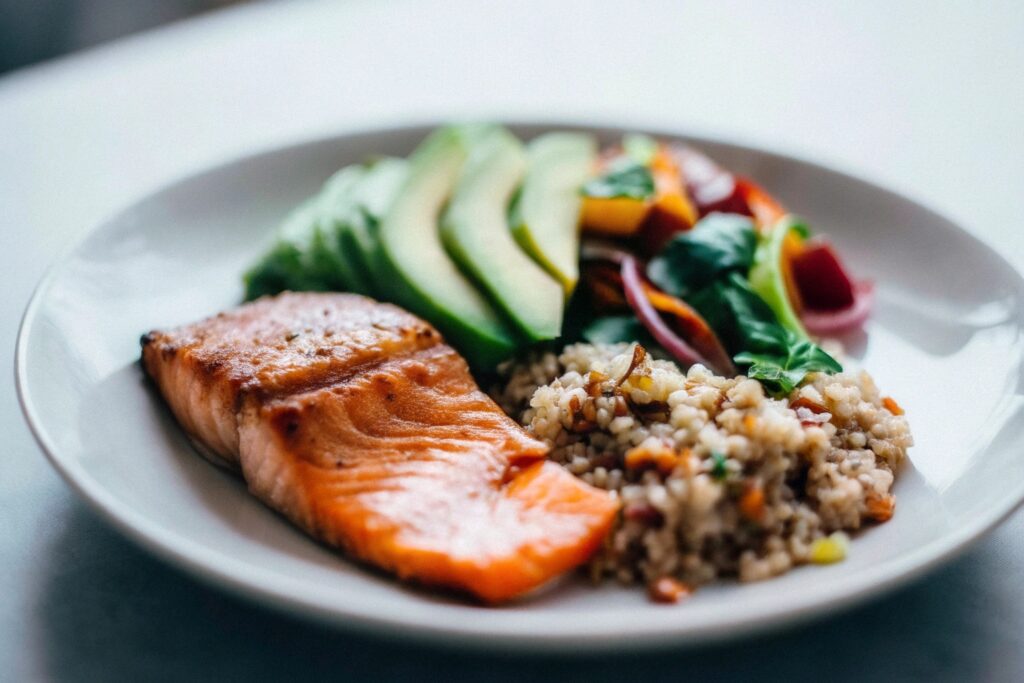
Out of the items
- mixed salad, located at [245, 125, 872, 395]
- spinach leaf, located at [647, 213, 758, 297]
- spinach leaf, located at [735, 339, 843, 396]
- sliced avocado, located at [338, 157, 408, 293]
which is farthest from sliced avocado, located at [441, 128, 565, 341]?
spinach leaf, located at [735, 339, 843, 396]

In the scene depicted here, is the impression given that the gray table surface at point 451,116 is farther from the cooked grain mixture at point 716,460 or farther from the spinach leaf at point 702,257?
the spinach leaf at point 702,257

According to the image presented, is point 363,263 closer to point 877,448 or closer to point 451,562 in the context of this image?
point 451,562

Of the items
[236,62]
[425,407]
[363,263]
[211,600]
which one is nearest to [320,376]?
[425,407]

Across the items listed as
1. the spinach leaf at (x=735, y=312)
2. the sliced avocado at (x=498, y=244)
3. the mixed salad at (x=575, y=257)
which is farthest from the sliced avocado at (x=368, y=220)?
the spinach leaf at (x=735, y=312)

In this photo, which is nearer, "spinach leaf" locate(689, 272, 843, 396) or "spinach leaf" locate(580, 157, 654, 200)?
Result: "spinach leaf" locate(689, 272, 843, 396)

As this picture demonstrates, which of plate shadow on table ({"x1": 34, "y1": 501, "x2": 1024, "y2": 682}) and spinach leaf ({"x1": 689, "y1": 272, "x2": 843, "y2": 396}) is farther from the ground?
spinach leaf ({"x1": 689, "y1": 272, "x2": 843, "y2": 396})

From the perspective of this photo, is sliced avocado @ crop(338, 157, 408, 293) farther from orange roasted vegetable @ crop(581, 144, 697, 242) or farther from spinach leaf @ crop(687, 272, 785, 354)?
spinach leaf @ crop(687, 272, 785, 354)

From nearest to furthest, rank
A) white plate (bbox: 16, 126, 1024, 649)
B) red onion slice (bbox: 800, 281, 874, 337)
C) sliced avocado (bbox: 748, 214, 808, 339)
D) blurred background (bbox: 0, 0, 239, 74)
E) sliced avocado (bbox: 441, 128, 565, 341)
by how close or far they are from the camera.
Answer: white plate (bbox: 16, 126, 1024, 649)
sliced avocado (bbox: 441, 128, 565, 341)
sliced avocado (bbox: 748, 214, 808, 339)
red onion slice (bbox: 800, 281, 874, 337)
blurred background (bbox: 0, 0, 239, 74)
